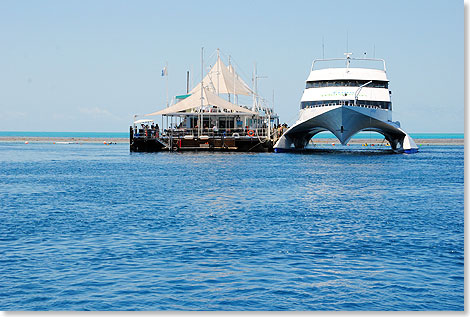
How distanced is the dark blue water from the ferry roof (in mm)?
34153

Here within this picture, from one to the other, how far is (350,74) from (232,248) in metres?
52.8

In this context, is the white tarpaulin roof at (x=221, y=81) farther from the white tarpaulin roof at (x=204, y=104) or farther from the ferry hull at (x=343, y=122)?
the ferry hull at (x=343, y=122)

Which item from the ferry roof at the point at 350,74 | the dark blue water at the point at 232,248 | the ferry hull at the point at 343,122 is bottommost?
the dark blue water at the point at 232,248

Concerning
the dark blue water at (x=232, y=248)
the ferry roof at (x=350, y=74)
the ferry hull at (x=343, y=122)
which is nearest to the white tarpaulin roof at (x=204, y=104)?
the ferry hull at (x=343, y=122)

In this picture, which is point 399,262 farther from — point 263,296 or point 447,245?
point 263,296

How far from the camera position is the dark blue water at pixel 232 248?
13766mm

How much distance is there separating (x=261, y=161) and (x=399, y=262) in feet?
137

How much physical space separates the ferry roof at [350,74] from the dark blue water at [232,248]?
3415 centimetres

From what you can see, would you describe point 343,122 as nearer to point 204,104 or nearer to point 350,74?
point 350,74

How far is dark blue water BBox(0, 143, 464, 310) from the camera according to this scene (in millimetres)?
13766

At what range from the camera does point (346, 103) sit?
66.5 metres

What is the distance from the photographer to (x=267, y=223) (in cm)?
2283

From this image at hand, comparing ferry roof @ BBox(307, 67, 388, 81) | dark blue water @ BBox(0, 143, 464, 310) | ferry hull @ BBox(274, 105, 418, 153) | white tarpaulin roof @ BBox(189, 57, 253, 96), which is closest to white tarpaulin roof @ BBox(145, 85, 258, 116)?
ferry hull @ BBox(274, 105, 418, 153)

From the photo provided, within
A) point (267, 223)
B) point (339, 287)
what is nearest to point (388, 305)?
point (339, 287)
